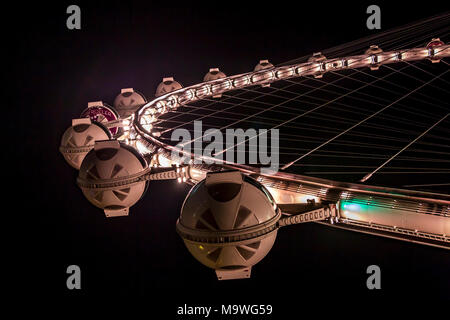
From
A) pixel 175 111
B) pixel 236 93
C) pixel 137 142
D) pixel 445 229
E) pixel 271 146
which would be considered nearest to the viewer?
pixel 445 229

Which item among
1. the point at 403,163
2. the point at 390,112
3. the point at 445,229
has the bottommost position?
the point at 445,229

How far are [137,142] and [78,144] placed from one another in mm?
908

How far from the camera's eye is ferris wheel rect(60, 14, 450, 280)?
359 cm

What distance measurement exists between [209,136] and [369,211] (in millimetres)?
3476

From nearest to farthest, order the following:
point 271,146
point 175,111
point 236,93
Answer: point 271,146 → point 175,111 → point 236,93

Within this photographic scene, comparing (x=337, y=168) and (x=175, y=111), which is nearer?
(x=337, y=168)

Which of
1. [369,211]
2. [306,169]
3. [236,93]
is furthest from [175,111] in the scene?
[369,211]

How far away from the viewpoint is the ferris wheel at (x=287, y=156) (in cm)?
359

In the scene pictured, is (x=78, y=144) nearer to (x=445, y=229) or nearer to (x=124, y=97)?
(x=124, y=97)

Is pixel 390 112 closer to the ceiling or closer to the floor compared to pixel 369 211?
closer to the ceiling

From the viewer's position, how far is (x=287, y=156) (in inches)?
215

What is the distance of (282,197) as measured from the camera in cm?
414

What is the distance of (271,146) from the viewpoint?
234 inches

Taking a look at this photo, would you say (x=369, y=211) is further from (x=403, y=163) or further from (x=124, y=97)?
(x=124, y=97)
